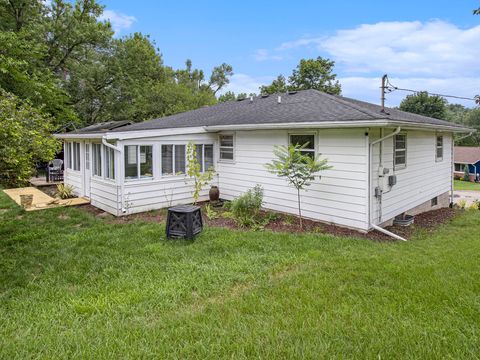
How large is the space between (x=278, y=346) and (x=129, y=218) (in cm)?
635

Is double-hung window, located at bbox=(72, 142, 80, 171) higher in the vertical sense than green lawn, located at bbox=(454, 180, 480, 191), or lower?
higher

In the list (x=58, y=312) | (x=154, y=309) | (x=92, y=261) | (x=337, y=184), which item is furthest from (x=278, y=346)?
(x=337, y=184)

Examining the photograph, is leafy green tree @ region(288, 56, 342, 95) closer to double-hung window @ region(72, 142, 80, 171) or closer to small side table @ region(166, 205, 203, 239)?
double-hung window @ region(72, 142, 80, 171)

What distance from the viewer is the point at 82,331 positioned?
304cm

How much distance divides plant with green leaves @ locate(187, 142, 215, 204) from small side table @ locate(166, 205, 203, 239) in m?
3.27

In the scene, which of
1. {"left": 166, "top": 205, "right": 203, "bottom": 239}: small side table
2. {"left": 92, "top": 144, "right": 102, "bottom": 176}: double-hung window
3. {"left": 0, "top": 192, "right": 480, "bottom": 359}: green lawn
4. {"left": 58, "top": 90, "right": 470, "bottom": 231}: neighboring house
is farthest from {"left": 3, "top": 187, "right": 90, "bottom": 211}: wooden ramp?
{"left": 166, "top": 205, "right": 203, "bottom": 239}: small side table

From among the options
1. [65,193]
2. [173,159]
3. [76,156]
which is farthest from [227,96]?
[173,159]

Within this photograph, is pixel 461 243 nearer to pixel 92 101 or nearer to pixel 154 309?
pixel 154 309

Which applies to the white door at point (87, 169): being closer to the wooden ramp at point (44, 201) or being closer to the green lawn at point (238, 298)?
the wooden ramp at point (44, 201)

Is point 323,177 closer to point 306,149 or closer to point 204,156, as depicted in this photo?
point 306,149

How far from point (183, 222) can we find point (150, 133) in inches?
140

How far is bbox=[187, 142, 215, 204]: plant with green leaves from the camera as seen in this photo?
31.3ft

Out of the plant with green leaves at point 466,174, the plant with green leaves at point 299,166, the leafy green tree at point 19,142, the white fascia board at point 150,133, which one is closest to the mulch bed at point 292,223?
the plant with green leaves at point 299,166

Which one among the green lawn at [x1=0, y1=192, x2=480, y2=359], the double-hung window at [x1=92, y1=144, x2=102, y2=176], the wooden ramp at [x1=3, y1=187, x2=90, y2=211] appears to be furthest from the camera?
the wooden ramp at [x1=3, y1=187, x2=90, y2=211]
